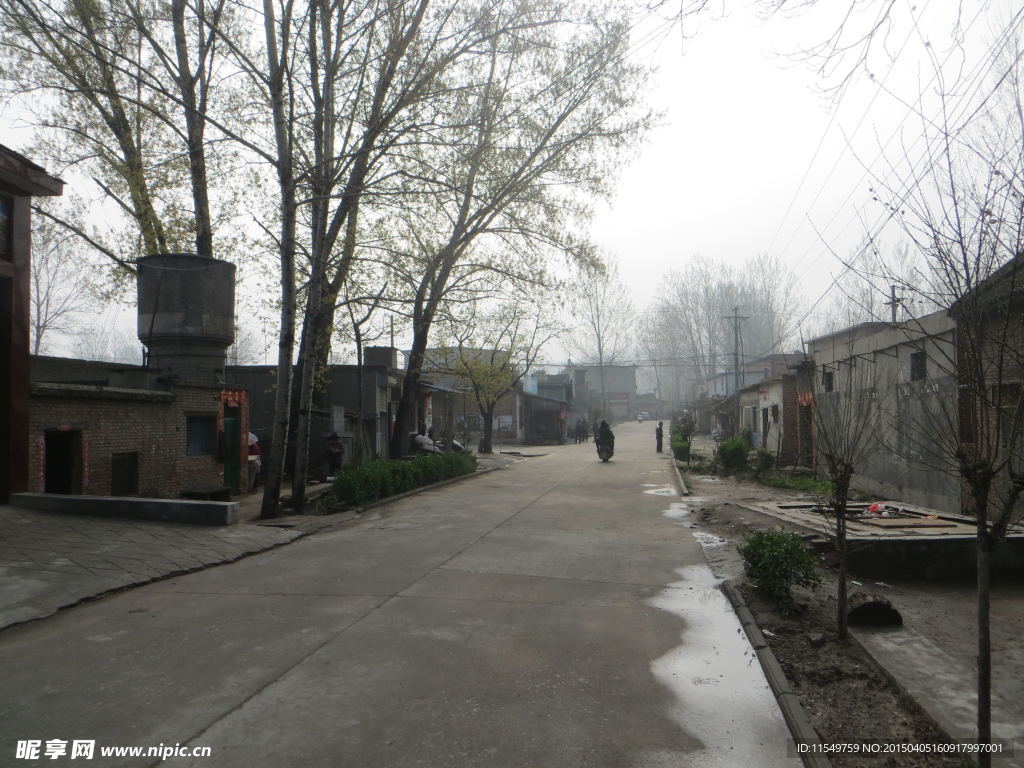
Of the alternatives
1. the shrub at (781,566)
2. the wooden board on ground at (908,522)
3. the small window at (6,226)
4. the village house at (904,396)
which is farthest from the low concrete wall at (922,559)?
the small window at (6,226)

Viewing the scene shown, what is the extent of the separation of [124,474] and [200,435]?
2608 millimetres

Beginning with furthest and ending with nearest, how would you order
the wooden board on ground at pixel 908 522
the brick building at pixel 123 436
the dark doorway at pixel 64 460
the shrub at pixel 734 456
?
the shrub at pixel 734 456 → the dark doorway at pixel 64 460 → the brick building at pixel 123 436 → the wooden board on ground at pixel 908 522

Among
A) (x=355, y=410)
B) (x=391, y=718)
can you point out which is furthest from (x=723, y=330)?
(x=391, y=718)

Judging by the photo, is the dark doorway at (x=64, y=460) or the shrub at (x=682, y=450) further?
the shrub at (x=682, y=450)

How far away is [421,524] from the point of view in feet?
41.5

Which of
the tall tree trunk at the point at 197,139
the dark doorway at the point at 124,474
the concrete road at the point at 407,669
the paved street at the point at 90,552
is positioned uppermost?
the tall tree trunk at the point at 197,139

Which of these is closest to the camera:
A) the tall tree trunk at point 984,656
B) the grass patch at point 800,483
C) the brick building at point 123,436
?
the tall tree trunk at point 984,656

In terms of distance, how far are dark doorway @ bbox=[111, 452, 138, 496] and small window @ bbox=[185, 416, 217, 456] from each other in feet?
5.74

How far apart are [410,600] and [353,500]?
7.93m

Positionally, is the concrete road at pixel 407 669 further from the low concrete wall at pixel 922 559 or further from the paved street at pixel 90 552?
the low concrete wall at pixel 922 559

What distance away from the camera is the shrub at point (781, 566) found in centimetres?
688

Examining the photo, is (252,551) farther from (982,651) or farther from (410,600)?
(982,651)

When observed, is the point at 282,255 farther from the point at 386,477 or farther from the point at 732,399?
the point at 732,399

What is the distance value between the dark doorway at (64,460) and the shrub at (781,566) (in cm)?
1166
